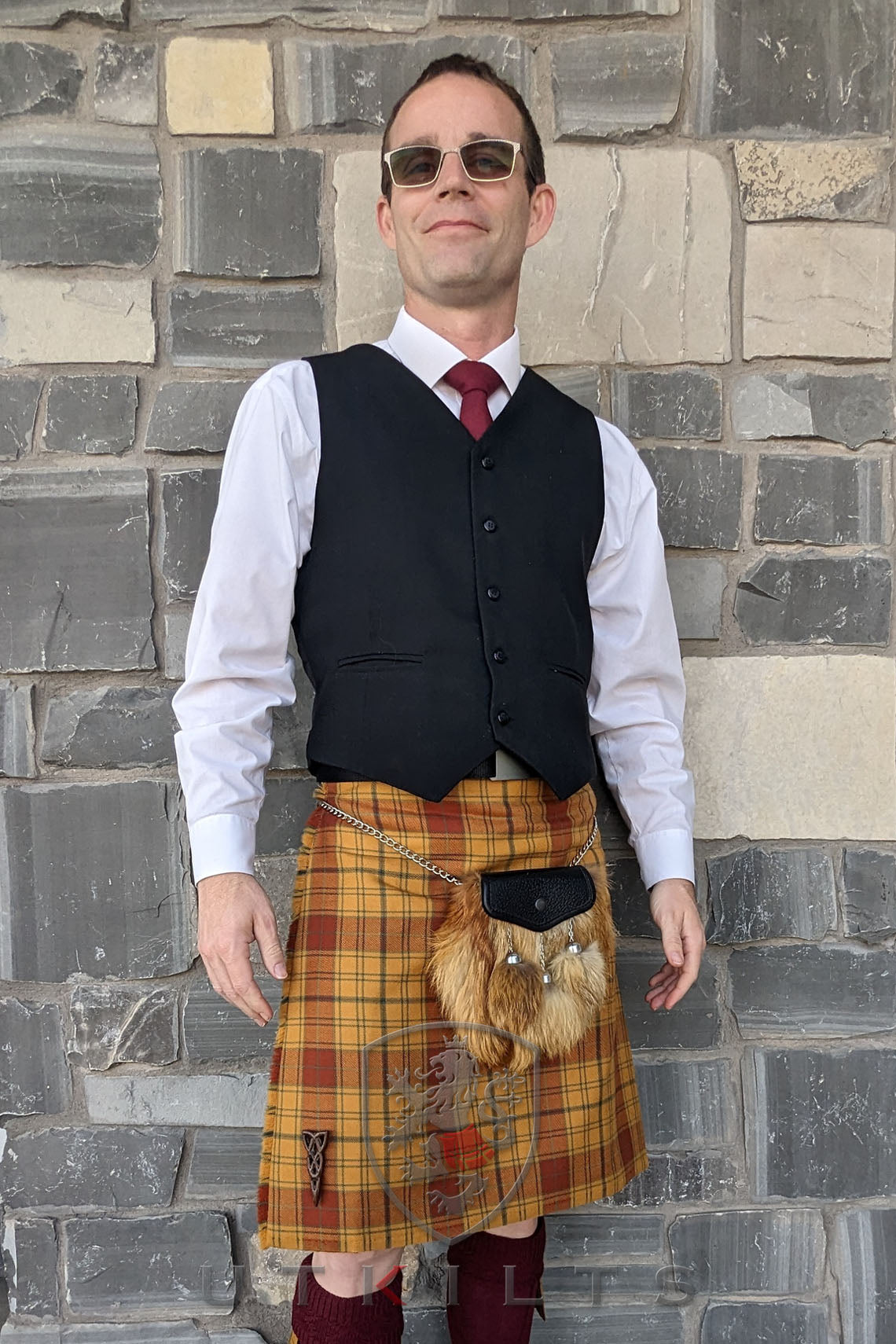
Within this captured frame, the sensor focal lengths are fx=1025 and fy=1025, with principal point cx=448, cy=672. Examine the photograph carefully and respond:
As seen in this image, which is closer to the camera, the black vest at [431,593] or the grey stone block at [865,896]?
the black vest at [431,593]

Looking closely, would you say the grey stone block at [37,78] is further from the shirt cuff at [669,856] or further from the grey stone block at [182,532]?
the shirt cuff at [669,856]

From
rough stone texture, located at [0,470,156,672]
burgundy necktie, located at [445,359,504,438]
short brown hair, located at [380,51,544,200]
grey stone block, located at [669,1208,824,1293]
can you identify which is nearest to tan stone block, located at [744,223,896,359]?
short brown hair, located at [380,51,544,200]

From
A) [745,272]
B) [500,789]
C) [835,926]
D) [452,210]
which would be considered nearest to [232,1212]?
[500,789]

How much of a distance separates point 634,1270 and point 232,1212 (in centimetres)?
69

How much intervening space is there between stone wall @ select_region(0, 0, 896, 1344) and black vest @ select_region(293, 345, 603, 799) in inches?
15.8

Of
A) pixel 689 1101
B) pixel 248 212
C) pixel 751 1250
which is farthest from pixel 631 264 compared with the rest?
pixel 751 1250

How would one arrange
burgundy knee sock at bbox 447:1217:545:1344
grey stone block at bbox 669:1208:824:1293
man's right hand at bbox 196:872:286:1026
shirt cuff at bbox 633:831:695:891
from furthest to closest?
1. grey stone block at bbox 669:1208:824:1293
2. shirt cuff at bbox 633:831:695:891
3. burgundy knee sock at bbox 447:1217:545:1344
4. man's right hand at bbox 196:872:286:1026

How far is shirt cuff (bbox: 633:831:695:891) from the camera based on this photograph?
58.8 inches

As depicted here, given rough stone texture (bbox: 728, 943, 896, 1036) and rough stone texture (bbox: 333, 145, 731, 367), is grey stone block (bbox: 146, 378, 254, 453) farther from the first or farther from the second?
rough stone texture (bbox: 728, 943, 896, 1036)

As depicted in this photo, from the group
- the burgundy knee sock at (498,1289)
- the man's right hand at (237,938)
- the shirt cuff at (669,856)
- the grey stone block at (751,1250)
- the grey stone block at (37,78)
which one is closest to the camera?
the man's right hand at (237,938)

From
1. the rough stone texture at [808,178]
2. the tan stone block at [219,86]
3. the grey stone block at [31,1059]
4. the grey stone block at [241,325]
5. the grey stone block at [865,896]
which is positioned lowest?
the grey stone block at [31,1059]

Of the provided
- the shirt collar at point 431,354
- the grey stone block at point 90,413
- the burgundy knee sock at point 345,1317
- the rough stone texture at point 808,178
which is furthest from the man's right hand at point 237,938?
the rough stone texture at point 808,178

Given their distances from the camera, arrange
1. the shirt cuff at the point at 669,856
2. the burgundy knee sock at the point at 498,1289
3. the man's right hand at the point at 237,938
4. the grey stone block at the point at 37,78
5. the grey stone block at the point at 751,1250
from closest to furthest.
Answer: the man's right hand at the point at 237,938 → the burgundy knee sock at the point at 498,1289 → the shirt cuff at the point at 669,856 → the grey stone block at the point at 37,78 → the grey stone block at the point at 751,1250

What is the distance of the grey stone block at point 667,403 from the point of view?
1.75 meters
